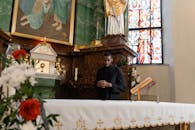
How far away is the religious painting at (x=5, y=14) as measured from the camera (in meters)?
5.37

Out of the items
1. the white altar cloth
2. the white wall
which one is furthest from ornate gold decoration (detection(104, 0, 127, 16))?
the white altar cloth

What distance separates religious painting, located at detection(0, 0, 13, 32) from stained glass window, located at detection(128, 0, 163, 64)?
4.01m

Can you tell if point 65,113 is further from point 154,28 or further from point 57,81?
point 154,28

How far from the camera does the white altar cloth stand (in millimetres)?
1845

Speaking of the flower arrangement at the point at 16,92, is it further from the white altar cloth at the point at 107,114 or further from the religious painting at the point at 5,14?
the religious painting at the point at 5,14

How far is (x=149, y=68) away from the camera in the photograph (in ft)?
23.2

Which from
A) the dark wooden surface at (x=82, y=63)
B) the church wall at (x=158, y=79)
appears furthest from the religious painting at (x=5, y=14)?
the church wall at (x=158, y=79)

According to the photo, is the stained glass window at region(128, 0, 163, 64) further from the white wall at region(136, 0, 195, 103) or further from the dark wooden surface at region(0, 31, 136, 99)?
the dark wooden surface at region(0, 31, 136, 99)

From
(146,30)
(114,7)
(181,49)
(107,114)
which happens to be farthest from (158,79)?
(107,114)

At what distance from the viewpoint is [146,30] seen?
790 centimetres

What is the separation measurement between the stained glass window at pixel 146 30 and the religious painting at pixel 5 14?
4006 millimetres

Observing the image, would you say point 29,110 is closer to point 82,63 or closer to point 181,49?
point 82,63

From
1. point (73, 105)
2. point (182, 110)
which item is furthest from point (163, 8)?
point (73, 105)

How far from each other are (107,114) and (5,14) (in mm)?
4343
